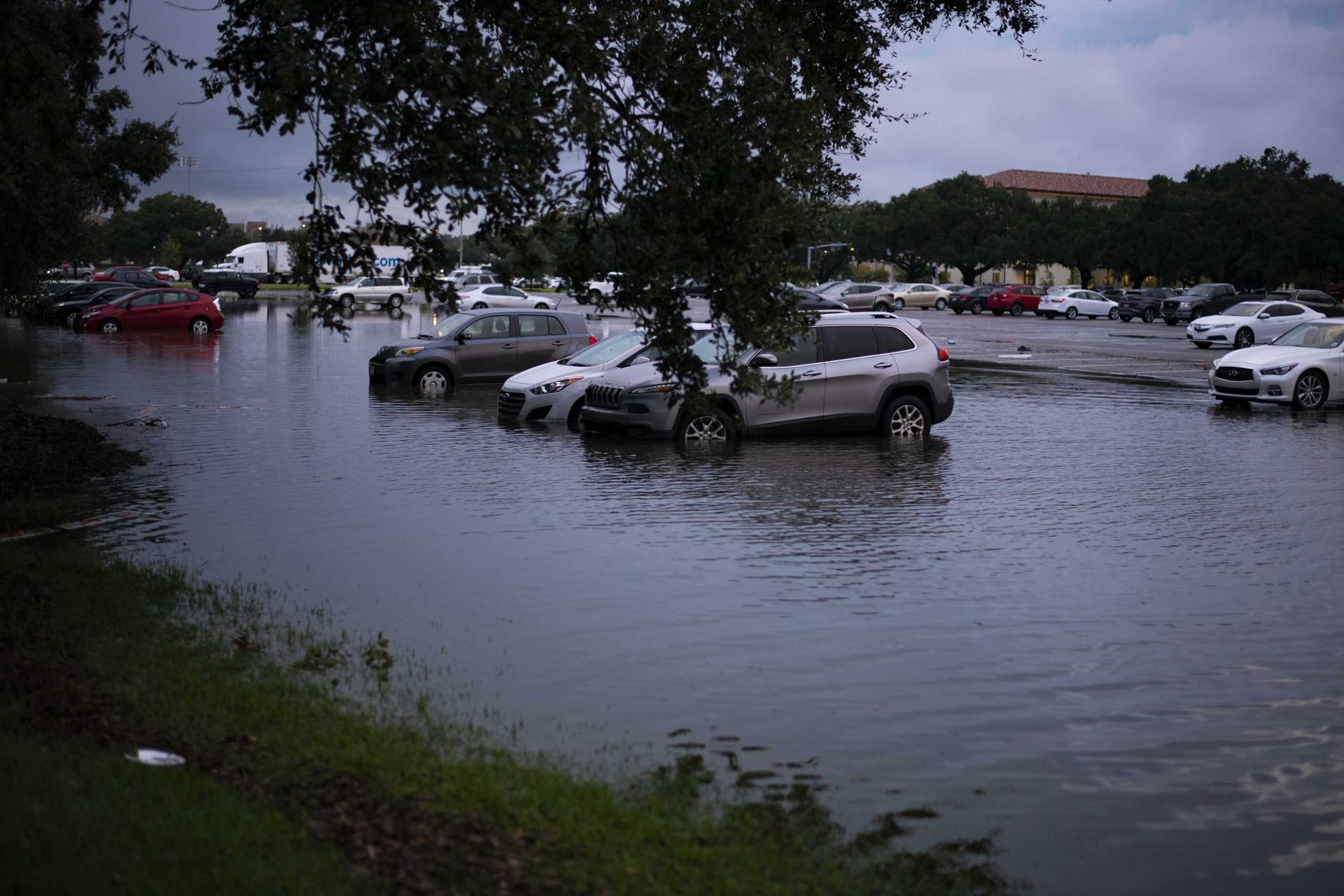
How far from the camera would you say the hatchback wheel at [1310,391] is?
23.2m

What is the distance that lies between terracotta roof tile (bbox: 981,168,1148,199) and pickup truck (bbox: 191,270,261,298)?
88433mm

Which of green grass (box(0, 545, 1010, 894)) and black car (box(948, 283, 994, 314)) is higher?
black car (box(948, 283, 994, 314))

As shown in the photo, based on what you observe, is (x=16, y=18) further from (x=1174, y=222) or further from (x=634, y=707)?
(x=1174, y=222)

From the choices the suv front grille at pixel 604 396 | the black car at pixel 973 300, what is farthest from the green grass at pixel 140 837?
the black car at pixel 973 300

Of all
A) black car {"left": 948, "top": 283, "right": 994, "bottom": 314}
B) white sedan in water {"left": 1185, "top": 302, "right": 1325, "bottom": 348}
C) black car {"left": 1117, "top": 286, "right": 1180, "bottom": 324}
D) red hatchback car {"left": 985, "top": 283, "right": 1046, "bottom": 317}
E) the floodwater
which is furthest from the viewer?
black car {"left": 948, "top": 283, "right": 994, "bottom": 314}

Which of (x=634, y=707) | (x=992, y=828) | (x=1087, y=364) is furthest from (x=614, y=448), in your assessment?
(x=1087, y=364)

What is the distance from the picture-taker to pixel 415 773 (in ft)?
17.2

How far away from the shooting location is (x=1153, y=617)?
8.62m

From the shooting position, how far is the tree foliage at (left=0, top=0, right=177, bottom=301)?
55.2 ft

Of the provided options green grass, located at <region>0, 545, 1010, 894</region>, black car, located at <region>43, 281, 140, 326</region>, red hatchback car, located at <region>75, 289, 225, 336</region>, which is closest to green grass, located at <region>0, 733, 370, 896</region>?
green grass, located at <region>0, 545, 1010, 894</region>

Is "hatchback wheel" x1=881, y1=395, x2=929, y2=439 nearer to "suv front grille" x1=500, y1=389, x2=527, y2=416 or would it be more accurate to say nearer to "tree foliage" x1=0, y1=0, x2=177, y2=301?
"suv front grille" x1=500, y1=389, x2=527, y2=416

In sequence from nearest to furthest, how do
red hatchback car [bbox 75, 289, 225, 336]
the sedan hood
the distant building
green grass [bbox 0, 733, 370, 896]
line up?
green grass [bbox 0, 733, 370, 896], the sedan hood, red hatchback car [bbox 75, 289, 225, 336], the distant building

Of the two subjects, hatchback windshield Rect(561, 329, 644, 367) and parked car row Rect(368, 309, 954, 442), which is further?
hatchback windshield Rect(561, 329, 644, 367)

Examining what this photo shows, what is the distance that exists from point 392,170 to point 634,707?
366cm
